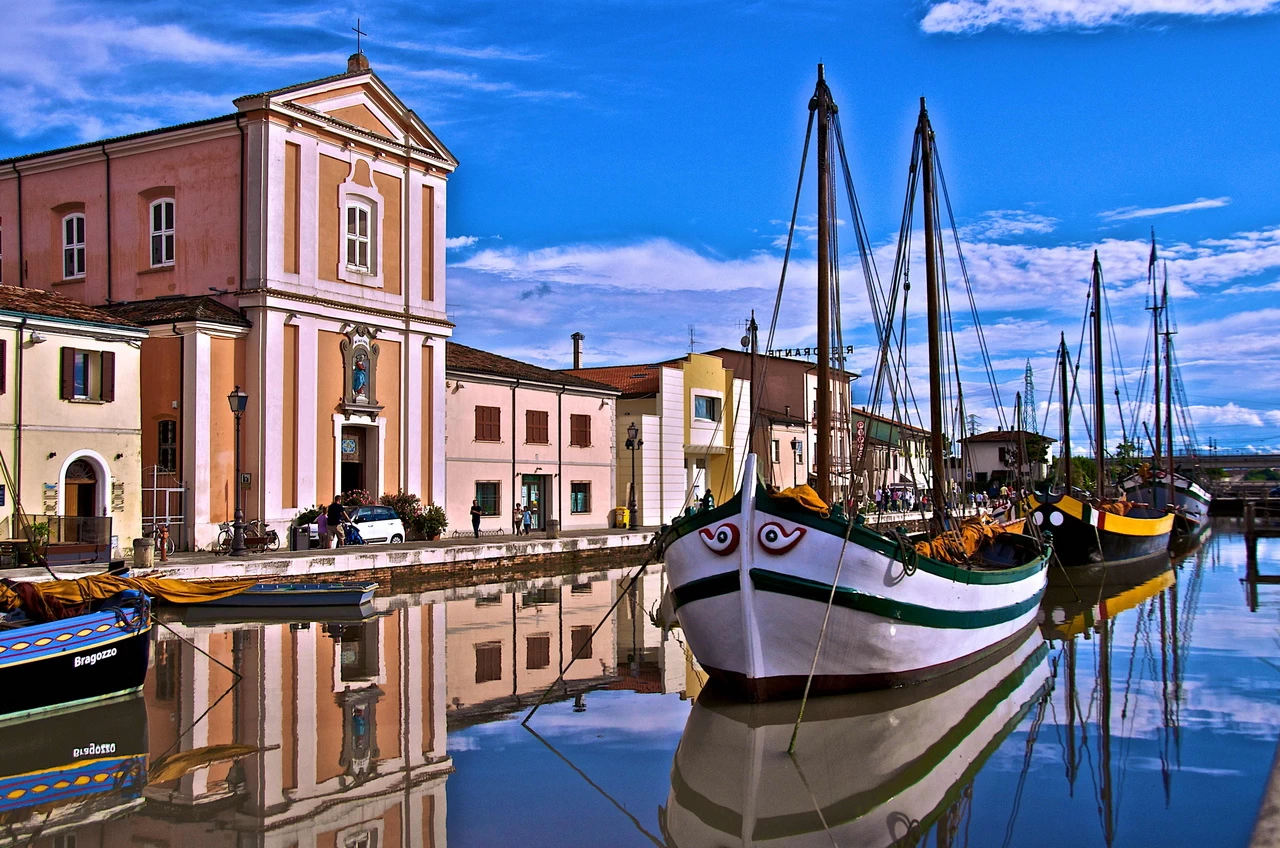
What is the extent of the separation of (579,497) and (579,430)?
2.46m

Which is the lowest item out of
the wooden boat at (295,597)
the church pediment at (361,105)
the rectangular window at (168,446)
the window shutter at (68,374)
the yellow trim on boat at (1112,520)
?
the wooden boat at (295,597)

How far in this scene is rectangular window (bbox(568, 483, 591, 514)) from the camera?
→ 135 ft

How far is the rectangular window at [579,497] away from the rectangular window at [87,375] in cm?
1890

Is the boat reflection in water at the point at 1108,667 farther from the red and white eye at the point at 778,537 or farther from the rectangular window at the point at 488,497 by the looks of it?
the rectangular window at the point at 488,497

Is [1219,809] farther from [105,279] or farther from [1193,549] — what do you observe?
[1193,549]

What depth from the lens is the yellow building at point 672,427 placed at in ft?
146

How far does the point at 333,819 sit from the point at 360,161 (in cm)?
2646

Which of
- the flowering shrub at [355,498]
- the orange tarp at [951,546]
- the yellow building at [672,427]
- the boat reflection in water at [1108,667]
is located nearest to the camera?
the boat reflection in water at [1108,667]

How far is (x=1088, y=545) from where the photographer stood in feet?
109

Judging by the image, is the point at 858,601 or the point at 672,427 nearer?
the point at 858,601

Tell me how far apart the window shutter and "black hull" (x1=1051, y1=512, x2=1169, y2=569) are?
970 inches

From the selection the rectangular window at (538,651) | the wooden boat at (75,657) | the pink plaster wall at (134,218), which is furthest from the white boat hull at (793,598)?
the pink plaster wall at (134,218)

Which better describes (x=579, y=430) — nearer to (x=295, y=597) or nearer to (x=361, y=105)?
(x=361, y=105)

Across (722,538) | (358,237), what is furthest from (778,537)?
(358,237)
